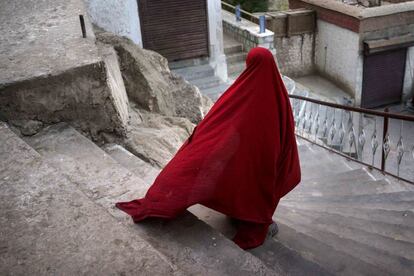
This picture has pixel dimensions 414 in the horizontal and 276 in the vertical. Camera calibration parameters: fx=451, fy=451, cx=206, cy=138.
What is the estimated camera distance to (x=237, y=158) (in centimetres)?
248

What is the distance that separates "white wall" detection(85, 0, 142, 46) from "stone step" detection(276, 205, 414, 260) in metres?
6.04

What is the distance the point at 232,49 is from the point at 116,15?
125 inches

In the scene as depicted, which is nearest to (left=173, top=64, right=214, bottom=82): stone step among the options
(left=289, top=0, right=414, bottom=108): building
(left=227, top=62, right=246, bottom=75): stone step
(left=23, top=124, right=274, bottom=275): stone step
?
(left=227, top=62, right=246, bottom=75): stone step

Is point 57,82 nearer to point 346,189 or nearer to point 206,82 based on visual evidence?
point 346,189

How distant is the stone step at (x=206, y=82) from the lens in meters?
9.27

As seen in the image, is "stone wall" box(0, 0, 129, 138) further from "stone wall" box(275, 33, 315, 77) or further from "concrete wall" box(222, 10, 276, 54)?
"stone wall" box(275, 33, 315, 77)

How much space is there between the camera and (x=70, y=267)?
1.79 meters

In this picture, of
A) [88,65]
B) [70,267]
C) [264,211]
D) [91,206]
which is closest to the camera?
[70,267]

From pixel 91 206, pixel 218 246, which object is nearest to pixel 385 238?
pixel 218 246

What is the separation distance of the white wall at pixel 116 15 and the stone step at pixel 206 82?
157 cm

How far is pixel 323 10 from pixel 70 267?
1172 centimetres

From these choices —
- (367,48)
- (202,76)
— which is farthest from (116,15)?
(367,48)

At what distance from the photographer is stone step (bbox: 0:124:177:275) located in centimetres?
180

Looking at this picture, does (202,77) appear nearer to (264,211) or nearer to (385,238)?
(385,238)
